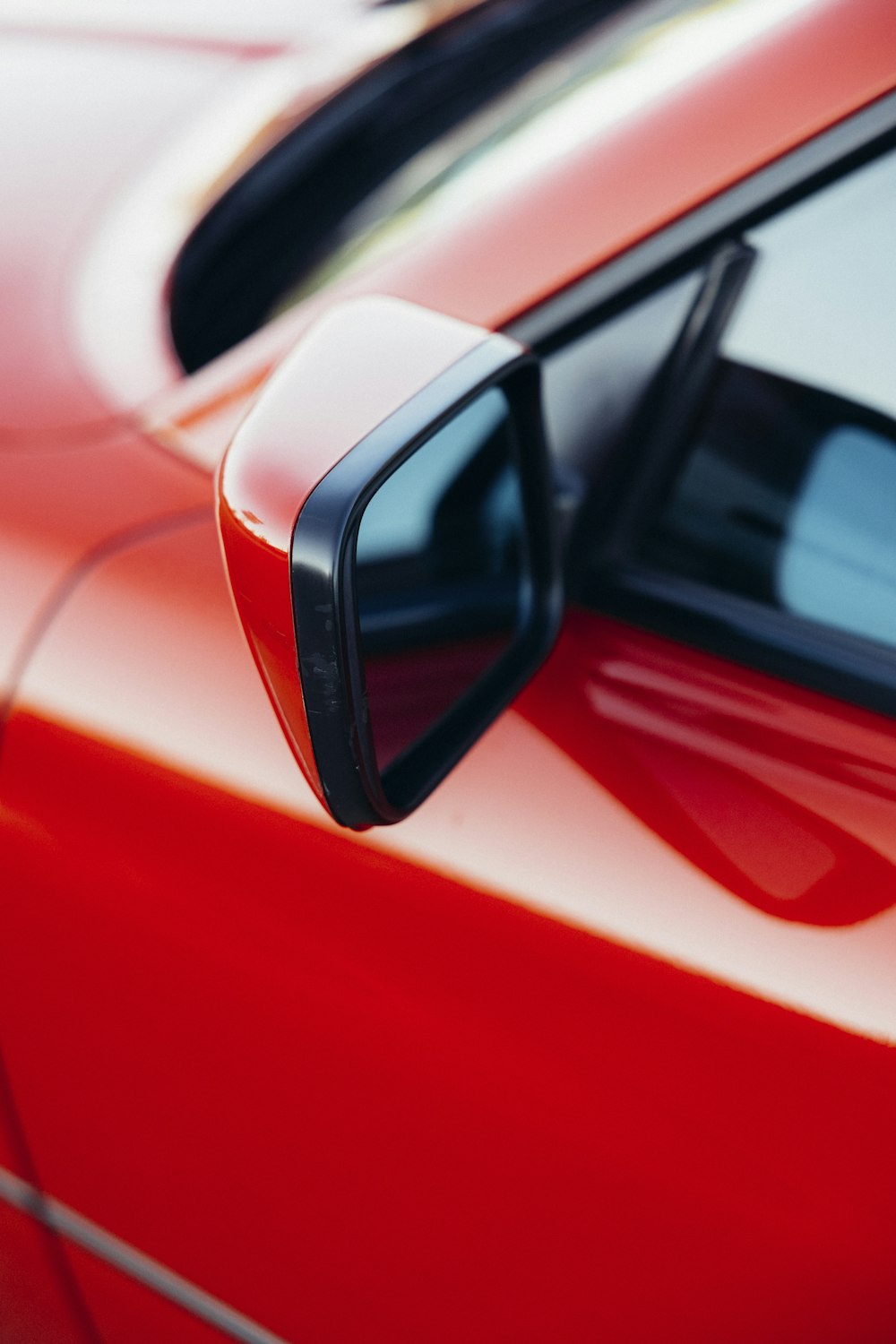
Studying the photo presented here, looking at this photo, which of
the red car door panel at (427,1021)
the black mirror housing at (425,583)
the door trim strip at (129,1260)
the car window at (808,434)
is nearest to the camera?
the black mirror housing at (425,583)

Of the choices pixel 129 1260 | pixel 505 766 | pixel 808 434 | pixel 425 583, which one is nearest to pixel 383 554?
pixel 425 583

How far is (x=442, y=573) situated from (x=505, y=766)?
23cm

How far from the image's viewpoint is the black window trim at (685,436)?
41.6 inches

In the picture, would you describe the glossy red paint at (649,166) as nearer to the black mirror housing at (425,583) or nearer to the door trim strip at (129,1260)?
the black mirror housing at (425,583)

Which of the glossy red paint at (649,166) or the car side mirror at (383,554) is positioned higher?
the glossy red paint at (649,166)

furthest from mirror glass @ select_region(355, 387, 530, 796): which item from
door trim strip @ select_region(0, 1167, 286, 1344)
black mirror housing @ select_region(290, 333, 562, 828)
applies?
door trim strip @ select_region(0, 1167, 286, 1344)

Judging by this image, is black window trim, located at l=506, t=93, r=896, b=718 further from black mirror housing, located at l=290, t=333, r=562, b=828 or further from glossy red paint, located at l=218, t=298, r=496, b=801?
glossy red paint, located at l=218, t=298, r=496, b=801

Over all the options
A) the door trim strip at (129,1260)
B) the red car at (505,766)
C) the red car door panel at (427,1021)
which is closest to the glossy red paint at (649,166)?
the red car at (505,766)

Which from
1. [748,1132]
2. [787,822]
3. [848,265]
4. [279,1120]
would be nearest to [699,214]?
[848,265]

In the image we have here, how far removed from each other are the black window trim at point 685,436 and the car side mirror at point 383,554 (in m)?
0.08

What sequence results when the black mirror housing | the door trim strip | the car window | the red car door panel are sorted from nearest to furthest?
the black mirror housing
the red car door panel
the car window
the door trim strip

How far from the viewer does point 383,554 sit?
1.19 m

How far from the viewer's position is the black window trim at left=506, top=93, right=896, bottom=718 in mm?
1056

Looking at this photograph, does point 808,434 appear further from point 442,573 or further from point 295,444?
point 295,444
